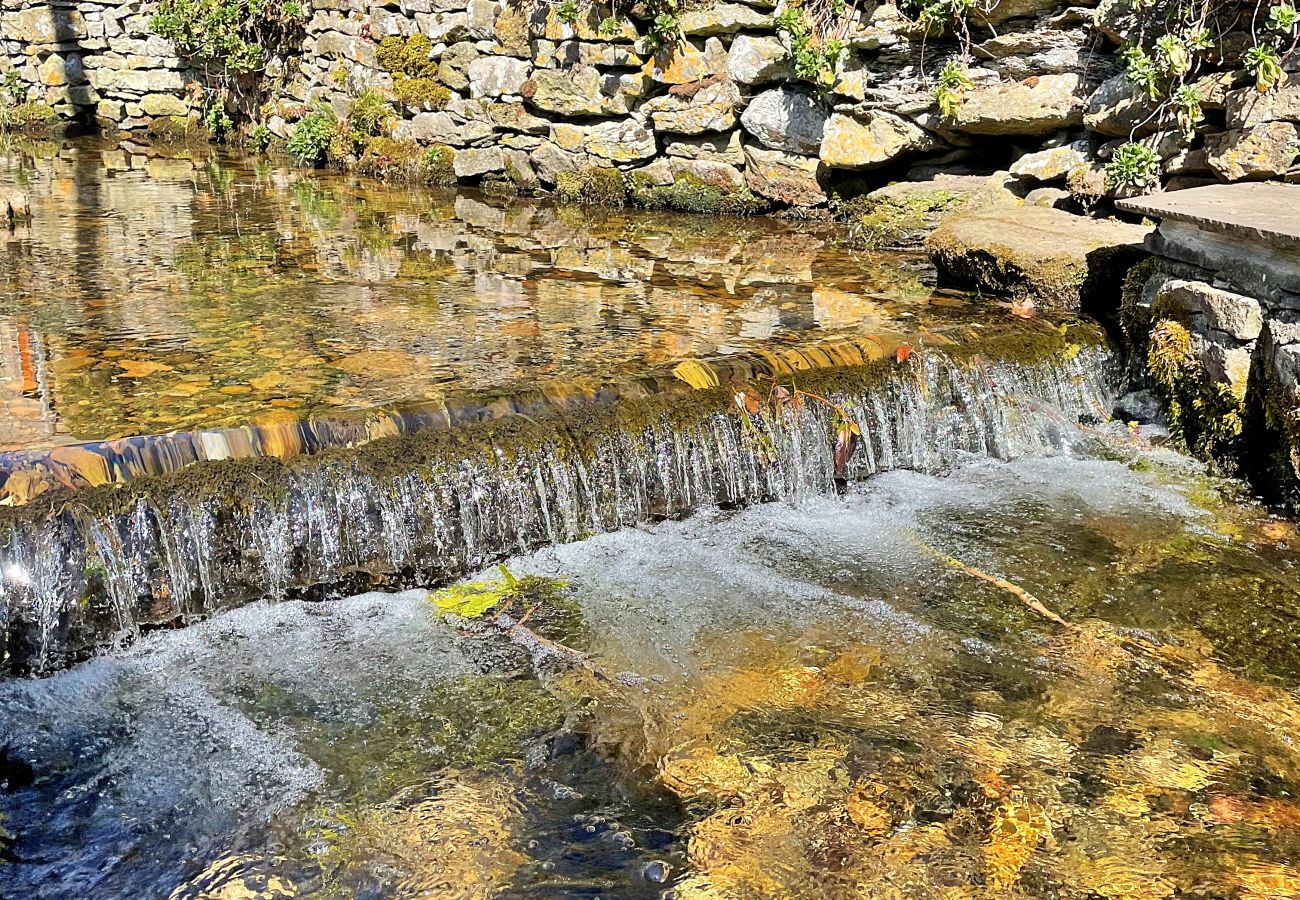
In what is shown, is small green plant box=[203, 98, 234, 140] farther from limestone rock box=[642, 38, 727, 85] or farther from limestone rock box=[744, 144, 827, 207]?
limestone rock box=[744, 144, 827, 207]

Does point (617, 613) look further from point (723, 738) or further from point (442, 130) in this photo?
point (442, 130)

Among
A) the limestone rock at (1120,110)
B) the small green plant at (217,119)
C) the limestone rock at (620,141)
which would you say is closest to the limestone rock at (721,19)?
the limestone rock at (620,141)

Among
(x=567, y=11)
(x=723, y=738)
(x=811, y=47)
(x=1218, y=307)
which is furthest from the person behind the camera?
(x=567, y=11)

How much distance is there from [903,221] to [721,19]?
236 cm

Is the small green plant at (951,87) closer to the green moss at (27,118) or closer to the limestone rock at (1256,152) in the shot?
the limestone rock at (1256,152)

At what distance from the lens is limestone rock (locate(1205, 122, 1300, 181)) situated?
21.8ft

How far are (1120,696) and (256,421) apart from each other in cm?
323

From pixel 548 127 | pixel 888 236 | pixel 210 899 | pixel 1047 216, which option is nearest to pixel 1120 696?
pixel 210 899

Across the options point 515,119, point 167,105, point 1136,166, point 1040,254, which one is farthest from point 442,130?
point 1040,254

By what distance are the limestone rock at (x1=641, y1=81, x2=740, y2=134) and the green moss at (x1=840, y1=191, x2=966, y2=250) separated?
168 cm

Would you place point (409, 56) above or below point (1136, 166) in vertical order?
above

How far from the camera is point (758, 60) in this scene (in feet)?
30.0

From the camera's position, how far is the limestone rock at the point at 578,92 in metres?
9.94

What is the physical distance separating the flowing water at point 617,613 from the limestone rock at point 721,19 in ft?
11.9
